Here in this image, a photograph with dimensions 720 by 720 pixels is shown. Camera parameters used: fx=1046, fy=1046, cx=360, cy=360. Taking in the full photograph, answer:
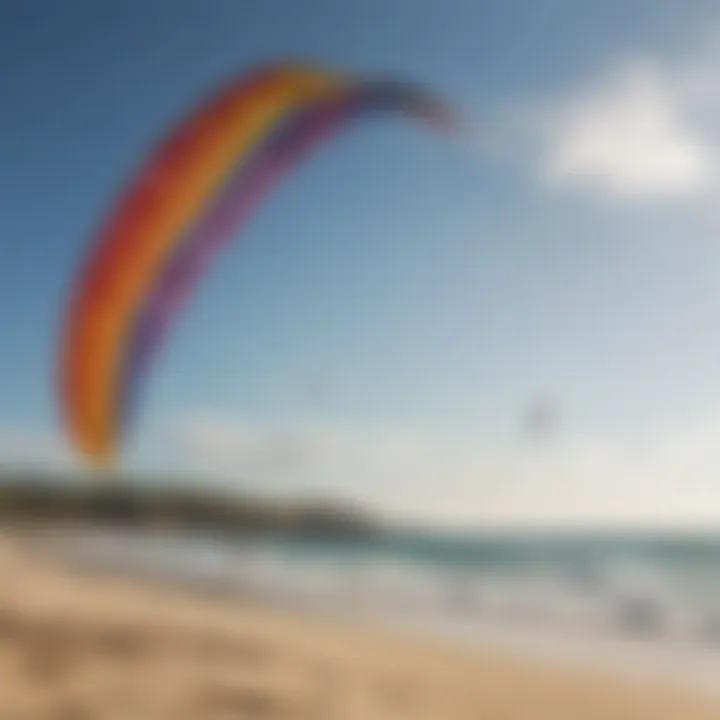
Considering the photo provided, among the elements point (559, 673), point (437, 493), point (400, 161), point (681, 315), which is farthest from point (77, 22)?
point (559, 673)

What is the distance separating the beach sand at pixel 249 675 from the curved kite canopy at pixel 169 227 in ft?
1.07

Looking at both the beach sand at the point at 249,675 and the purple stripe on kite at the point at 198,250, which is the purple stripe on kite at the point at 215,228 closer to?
the purple stripe on kite at the point at 198,250

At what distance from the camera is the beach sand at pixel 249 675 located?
1.67m

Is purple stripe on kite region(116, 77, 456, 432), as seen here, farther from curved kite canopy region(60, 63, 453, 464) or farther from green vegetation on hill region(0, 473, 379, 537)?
green vegetation on hill region(0, 473, 379, 537)

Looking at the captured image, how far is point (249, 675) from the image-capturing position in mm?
1743

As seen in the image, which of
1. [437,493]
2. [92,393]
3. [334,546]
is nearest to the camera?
[92,393]

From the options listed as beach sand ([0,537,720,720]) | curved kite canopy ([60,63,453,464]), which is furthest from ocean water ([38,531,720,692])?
curved kite canopy ([60,63,453,464])

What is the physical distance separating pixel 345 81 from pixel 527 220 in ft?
1.40

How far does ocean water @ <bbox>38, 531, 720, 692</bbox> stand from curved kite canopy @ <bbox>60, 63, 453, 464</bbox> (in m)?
0.55

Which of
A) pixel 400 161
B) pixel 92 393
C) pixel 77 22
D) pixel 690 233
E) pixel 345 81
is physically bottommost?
pixel 92 393

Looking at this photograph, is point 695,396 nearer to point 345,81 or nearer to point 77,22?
point 345,81

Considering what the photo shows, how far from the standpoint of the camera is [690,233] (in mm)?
1924

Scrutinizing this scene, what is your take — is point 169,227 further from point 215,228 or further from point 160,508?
point 160,508

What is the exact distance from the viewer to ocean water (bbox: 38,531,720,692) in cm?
233
